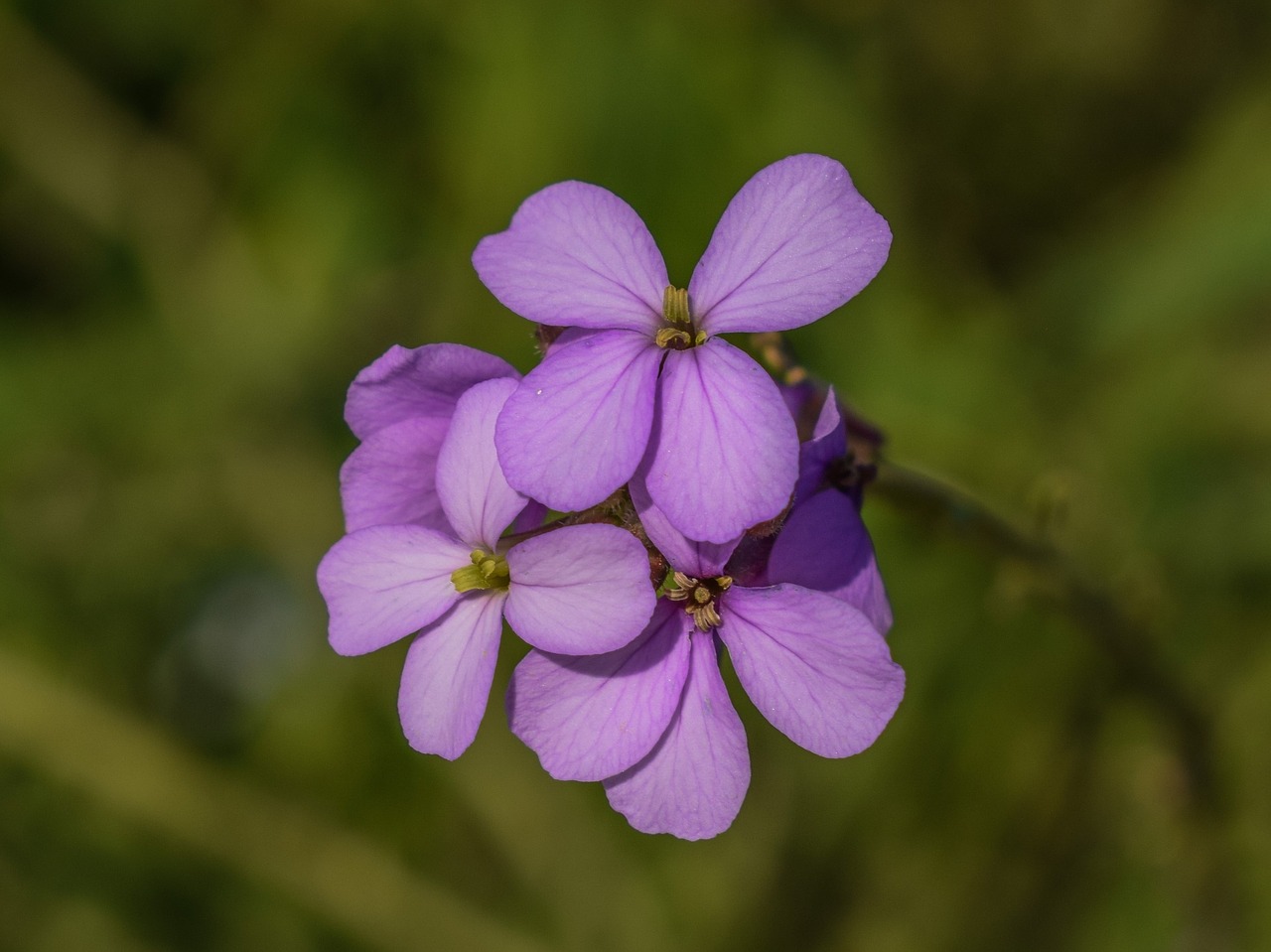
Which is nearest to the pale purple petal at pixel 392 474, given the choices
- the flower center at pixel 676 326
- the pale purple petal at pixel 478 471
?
the pale purple petal at pixel 478 471

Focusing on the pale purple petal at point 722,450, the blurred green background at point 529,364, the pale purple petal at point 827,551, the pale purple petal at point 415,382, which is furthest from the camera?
the blurred green background at point 529,364

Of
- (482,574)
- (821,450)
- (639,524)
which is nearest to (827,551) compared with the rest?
(821,450)

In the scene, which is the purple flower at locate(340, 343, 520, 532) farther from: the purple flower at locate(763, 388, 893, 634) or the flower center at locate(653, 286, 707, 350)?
the purple flower at locate(763, 388, 893, 634)

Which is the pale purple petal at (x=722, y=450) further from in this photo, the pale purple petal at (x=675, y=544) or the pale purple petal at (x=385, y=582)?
the pale purple petal at (x=385, y=582)

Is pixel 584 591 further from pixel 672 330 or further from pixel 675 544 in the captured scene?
pixel 672 330

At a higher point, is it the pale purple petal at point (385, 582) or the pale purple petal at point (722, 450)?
the pale purple petal at point (722, 450)

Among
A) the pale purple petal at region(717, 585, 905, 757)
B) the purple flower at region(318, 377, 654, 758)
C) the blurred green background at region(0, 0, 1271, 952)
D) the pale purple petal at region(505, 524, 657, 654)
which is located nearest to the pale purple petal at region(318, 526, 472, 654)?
the purple flower at region(318, 377, 654, 758)

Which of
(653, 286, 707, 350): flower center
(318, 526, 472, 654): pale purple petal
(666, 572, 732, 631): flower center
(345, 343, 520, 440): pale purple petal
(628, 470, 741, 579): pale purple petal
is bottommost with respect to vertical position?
(318, 526, 472, 654): pale purple petal
